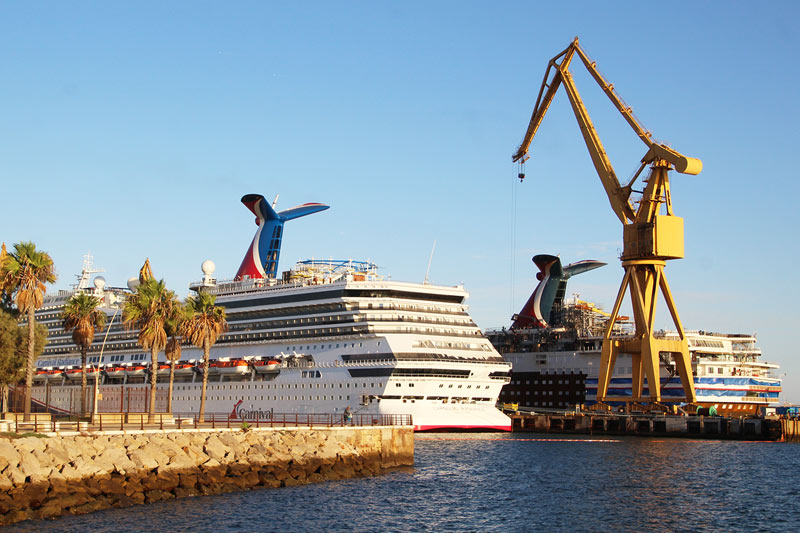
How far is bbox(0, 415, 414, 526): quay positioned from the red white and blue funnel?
41.6m

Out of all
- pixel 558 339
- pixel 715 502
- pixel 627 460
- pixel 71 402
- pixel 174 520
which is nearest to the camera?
pixel 174 520

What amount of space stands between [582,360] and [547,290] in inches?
702

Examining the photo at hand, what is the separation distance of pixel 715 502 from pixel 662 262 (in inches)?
1434

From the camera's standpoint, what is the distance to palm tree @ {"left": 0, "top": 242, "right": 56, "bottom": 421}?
159ft

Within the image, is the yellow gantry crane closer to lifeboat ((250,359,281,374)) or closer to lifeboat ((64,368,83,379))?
lifeboat ((250,359,281,374))

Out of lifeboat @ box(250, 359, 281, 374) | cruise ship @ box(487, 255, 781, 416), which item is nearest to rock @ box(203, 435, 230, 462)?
lifeboat @ box(250, 359, 281, 374)

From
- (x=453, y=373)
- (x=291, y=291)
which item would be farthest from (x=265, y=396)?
(x=453, y=373)

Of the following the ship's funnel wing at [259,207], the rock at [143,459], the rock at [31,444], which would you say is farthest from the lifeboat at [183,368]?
the rock at [31,444]

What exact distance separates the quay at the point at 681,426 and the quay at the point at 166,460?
106ft

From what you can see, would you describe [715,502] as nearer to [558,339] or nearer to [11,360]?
[11,360]

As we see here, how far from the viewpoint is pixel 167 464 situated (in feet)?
114

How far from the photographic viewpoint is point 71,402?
8050 centimetres

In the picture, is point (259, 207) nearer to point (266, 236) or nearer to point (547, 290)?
point (266, 236)

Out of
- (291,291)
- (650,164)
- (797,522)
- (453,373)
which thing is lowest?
(797,522)
